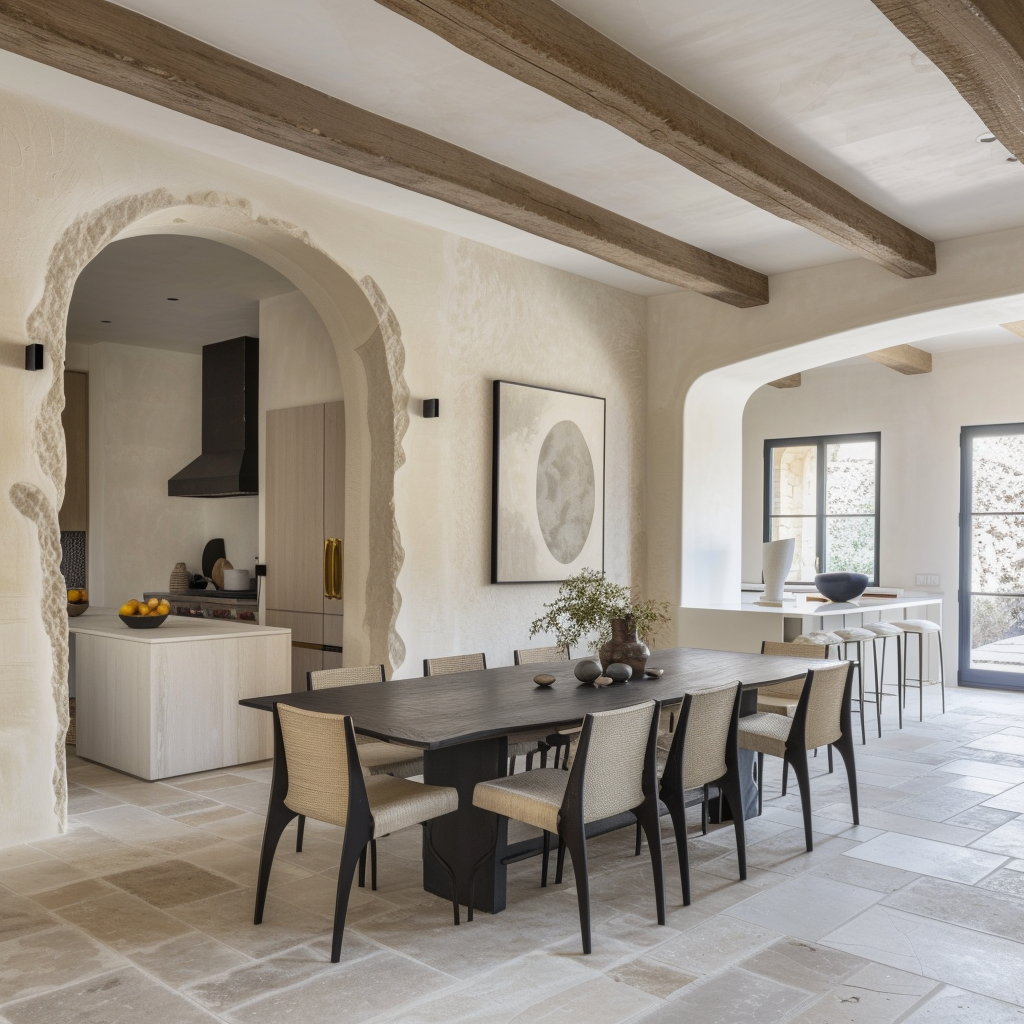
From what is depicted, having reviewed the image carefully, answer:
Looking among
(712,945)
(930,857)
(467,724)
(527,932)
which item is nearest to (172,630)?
(467,724)

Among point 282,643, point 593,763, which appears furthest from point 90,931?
point 282,643

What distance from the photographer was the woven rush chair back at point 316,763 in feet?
9.43

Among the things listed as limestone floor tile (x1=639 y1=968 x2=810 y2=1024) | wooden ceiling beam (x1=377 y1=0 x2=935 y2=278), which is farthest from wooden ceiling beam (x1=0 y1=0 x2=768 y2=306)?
limestone floor tile (x1=639 y1=968 x2=810 y2=1024)

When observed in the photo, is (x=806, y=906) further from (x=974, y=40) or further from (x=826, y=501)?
(x=826, y=501)

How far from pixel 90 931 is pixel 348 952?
84cm

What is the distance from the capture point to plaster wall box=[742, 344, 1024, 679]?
28.0ft

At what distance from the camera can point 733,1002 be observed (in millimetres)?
2592

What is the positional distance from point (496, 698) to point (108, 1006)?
5.25 ft

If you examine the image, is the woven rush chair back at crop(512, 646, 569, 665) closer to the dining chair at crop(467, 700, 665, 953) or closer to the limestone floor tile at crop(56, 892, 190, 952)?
the dining chair at crop(467, 700, 665, 953)

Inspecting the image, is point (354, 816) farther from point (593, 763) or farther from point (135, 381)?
point (135, 381)

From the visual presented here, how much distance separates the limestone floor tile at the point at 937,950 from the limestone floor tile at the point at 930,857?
21.1 inches

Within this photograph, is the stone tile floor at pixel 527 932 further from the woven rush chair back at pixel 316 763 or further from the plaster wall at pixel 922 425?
the plaster wall at pixel 922 425

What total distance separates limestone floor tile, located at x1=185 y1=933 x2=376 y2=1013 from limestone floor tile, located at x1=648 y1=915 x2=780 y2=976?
0.82 metres

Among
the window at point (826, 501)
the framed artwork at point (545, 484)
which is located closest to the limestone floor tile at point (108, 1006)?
the framed artwork at point (545, 484)
